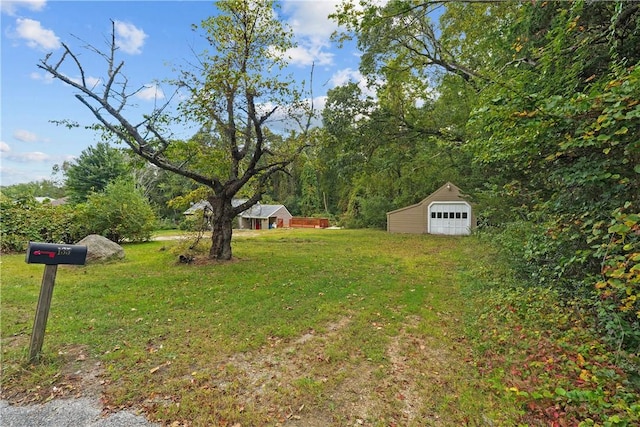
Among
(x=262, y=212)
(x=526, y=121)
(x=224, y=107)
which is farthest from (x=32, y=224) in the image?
(x=262, y=212)

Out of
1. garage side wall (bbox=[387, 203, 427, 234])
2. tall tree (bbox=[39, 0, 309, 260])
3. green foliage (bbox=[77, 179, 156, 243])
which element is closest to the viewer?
tall tree (bbox=[39, 0, 309, 260])

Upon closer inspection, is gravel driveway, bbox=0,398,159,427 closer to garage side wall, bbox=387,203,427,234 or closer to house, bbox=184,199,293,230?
garage side wall, bbox=387,203,427,234

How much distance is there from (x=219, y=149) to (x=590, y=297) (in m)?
8.69

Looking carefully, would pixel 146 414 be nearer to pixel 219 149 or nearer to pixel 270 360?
pixel 270 360

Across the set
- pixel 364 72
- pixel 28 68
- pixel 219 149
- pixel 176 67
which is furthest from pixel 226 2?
pixel 364 72

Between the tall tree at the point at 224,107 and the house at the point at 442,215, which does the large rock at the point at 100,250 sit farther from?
the house at the point at 442,215

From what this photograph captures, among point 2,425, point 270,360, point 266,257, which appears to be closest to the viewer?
point 2,425

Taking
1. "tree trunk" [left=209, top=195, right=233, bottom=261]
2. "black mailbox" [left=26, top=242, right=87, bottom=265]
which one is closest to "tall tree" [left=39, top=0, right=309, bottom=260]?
"tree trunk" [left=209, top=195, right=233, bottom=261]

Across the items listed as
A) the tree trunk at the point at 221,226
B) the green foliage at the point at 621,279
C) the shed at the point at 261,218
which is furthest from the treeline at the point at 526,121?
the shed at the point at 261,218

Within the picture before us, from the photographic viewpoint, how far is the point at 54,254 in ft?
9.66

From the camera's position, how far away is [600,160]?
114 inches

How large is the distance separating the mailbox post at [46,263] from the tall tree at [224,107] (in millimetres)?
4872

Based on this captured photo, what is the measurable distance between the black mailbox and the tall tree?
4.86 meters

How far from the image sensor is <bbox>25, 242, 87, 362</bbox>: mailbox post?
2.88 meters
